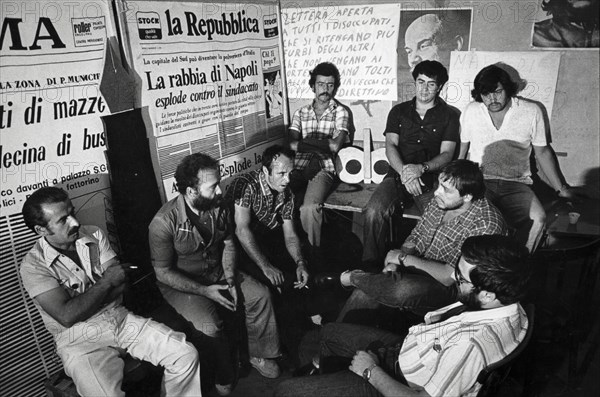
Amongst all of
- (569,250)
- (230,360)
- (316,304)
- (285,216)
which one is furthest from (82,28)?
(569,250)

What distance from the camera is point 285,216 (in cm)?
432

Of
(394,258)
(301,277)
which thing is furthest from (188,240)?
(394,258)

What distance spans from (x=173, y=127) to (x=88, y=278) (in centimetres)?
175

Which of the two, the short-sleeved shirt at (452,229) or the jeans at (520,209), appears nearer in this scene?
the short-sleeved shirt at (452,229)

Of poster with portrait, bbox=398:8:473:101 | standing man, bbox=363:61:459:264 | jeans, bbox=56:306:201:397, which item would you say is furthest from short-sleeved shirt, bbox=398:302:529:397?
poster with portrait, bbox=398:8:473:101

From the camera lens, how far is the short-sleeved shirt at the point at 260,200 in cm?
412

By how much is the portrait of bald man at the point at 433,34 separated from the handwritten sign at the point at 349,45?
→ 0.13 metres

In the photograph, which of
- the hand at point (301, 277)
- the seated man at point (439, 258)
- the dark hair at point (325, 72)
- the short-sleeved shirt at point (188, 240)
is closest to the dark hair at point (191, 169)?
the short-sleeved shirt at point (188, 240)

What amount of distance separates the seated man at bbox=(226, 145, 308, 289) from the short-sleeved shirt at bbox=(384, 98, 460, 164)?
5.09ft

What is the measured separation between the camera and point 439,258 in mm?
3479

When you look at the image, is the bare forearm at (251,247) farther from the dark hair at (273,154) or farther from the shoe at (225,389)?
the shoe at (225,389)

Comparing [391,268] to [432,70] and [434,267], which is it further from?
[432,70]

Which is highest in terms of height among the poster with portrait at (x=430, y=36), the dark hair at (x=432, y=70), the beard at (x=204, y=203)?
the poster with portrait at (x=430, y=36)

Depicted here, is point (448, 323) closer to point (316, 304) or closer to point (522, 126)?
point (316, 304)
